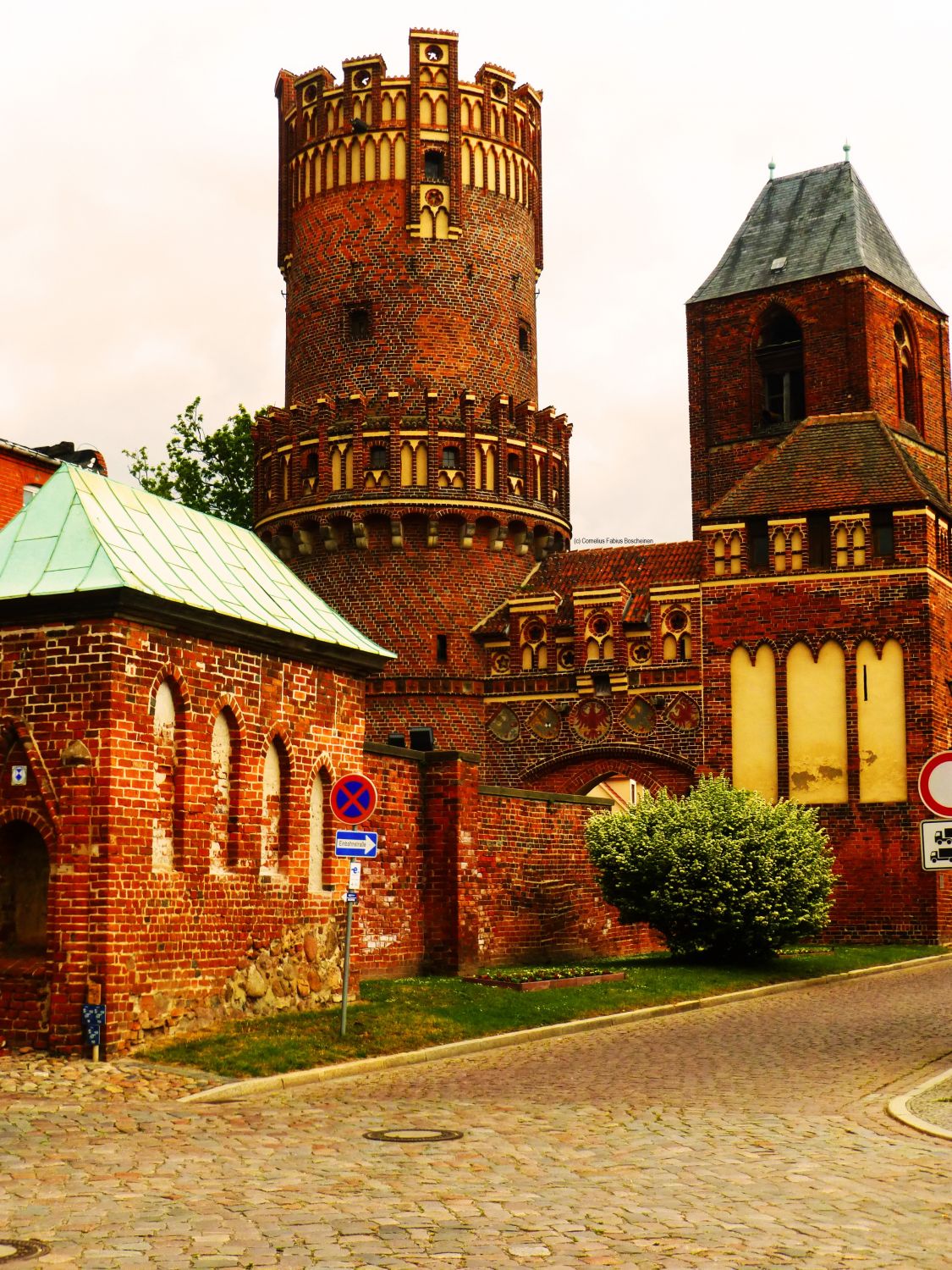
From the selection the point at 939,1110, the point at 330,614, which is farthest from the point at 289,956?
the point at 939,1110

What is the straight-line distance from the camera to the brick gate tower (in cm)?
3712

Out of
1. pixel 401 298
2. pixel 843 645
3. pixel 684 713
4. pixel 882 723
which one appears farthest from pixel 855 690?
pixel 401 298

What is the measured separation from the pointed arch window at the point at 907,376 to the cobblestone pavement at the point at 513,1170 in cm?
2749

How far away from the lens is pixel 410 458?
1462 inches

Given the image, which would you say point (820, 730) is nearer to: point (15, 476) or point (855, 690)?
point (855, 690)

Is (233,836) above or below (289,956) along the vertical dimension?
above

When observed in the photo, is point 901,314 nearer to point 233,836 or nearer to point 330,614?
point 330,614

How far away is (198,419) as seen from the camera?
4819 centimetres

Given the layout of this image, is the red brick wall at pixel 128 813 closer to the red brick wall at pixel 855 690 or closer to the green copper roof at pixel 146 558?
the green copper roof at pixel 146 558

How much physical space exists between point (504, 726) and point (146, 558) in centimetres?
1951

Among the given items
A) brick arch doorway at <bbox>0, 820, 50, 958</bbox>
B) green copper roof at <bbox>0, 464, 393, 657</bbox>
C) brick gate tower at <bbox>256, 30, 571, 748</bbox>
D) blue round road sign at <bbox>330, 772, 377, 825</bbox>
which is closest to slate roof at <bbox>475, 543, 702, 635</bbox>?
brick gate tower at <bbox>256, 30, 571, 748</bbox>

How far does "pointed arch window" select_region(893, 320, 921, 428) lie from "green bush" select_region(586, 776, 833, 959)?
1713cm

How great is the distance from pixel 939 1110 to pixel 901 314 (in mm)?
32513

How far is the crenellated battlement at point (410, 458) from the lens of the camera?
37031 millimetres
